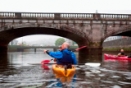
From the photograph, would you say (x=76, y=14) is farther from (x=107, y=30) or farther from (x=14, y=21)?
(x=14, y=21)

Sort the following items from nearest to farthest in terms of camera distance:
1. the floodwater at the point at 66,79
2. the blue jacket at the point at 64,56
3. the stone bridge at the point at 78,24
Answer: the floodwater at the point at 66,79 < the blue jacket at the point at 64,56 < the stone bridge at the point at 78,24

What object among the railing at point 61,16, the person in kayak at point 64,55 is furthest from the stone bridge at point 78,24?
the person in kayak at point 64,55

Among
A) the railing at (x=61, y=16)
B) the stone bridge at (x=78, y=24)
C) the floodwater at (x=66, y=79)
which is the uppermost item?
the railing at (x=61, y=16)

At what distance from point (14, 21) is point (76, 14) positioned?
8.21 metres

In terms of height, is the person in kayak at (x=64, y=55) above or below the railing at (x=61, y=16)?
below

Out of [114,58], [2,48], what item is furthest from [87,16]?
[2,48]

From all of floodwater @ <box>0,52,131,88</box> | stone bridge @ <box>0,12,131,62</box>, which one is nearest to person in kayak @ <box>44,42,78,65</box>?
floodwater @ <box>0,52,131,88</box>

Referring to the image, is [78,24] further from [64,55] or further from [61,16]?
[64,55]

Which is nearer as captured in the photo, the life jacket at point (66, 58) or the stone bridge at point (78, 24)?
the life jacket at point (66, 58)

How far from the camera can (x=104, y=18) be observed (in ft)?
95.3

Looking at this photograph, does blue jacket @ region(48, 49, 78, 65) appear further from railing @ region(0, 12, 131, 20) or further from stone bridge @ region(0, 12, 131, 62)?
railing @ region(0, 12, 131, 20)

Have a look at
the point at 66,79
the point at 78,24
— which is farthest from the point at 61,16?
the point at 66,79

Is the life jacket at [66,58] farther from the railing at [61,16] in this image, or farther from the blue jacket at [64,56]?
the railing at [61,16]

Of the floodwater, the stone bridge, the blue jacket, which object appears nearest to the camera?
the floodwater
